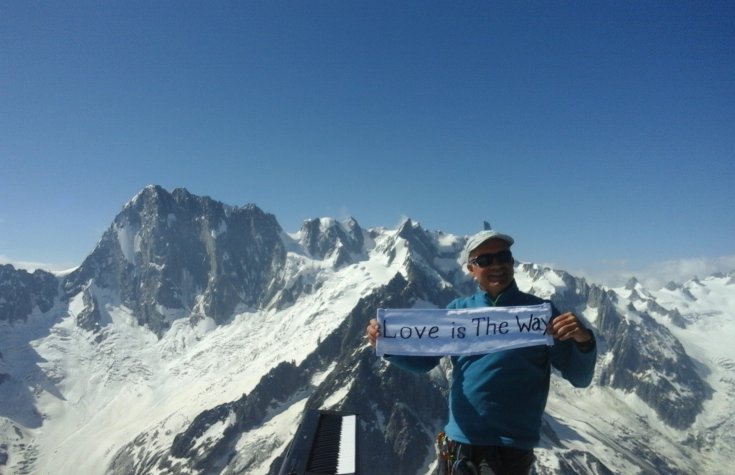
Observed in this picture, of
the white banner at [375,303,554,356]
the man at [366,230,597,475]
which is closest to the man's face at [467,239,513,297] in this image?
the man at [366,230,597,475]

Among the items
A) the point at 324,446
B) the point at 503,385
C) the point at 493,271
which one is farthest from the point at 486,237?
the point at 324,446

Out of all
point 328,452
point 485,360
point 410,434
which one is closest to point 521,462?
point 485,360

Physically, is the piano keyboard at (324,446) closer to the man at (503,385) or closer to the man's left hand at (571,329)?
the man at (503,385)

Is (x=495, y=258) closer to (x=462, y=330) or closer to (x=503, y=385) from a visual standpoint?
(x=462, y=330)

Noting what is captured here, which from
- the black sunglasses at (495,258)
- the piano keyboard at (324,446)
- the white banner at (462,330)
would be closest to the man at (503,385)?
the black sunglasses at (495,258)

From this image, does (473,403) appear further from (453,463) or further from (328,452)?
(328,452)

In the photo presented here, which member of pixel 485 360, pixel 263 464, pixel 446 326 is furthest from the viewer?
pixel 263 464
